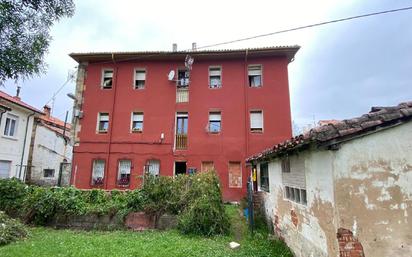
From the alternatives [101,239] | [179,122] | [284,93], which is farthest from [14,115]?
Answer: [284,93]

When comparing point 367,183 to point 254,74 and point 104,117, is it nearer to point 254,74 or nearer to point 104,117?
point 254,74

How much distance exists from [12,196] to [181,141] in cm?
885

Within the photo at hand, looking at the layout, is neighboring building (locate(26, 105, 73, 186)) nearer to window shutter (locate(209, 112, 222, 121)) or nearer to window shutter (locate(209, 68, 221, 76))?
window shutter (locate(209, 112, 222, 121))

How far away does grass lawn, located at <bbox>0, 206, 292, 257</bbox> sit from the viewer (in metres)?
6.46

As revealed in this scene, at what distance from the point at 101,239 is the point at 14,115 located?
1514 cm

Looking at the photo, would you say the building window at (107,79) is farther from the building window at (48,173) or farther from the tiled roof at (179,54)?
the building window at (48,173)

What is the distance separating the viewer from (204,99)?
16797mm

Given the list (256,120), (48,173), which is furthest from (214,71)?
(48,173)

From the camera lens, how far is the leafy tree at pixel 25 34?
17.1ft

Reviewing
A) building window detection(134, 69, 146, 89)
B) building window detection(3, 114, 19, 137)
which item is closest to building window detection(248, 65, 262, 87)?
building window detection(134, 69, 146, 89)

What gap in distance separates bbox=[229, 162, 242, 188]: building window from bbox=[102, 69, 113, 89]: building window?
9654 mm

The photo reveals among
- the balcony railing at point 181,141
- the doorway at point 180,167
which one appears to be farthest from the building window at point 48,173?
the balcony railing at point 181,141

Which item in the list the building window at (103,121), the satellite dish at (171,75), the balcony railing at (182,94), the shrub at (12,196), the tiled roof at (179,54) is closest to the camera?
the shrub at (12,196)

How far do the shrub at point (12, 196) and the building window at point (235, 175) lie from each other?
10.1m
